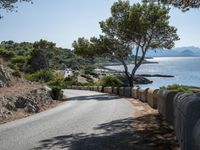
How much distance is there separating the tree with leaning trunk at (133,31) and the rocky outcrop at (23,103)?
22.4 meters

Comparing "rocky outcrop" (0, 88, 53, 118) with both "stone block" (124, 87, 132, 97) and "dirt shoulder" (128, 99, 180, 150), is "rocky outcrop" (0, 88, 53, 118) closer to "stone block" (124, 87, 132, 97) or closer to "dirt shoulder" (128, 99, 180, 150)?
"dirt shoulder" (128, 99, 180, 150)

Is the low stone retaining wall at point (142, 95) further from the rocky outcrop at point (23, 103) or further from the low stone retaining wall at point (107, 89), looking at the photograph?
the low stone retaining wall at point (107, 89)

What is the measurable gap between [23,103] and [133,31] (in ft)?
89.1

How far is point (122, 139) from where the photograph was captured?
38.7 feet

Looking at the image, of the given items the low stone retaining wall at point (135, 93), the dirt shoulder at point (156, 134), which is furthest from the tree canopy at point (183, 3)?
the low stone retaining wall at point (135, 93)

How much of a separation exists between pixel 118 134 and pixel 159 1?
27.4 feet

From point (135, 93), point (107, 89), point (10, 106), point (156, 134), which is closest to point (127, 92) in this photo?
point (135, 93)

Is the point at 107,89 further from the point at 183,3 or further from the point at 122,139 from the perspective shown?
the point at 122,139

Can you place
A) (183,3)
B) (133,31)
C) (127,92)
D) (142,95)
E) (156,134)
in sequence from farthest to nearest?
(133,31) < (127,92) < (142,95) < (183,3) < (156,134)

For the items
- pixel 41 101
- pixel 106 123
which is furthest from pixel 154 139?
pixel 41 101

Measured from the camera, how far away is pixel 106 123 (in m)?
16.0

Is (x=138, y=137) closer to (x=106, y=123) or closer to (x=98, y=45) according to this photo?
(x=106, y=123)

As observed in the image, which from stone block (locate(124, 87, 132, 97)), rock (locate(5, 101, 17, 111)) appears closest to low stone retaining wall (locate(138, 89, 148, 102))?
stone block (locate(124, 87, 132, 97))

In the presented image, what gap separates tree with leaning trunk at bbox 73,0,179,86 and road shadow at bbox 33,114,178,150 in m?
32.1
